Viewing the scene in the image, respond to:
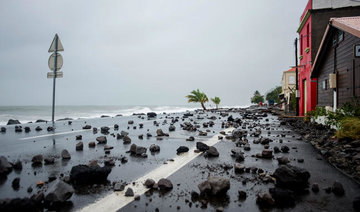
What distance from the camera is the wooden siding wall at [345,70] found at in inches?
342

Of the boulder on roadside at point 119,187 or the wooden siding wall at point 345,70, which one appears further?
the wooden siding wall at point 345,70

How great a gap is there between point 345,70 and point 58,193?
39.2ft

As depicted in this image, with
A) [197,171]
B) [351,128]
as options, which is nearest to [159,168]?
[197,171]

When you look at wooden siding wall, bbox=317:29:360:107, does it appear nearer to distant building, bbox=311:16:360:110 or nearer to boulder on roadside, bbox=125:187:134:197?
distant building, bbox=311:16:360:110

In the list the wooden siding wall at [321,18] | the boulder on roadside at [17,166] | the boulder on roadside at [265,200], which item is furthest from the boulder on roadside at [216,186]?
the wooden siding wall at [321,18]

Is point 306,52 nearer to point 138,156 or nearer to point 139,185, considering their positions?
point 138,156

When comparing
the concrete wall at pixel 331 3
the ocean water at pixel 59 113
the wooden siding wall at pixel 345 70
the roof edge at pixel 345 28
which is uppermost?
the concrete wall at pixel 331 3

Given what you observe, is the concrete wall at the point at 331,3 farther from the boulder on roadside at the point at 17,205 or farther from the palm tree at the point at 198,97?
the palm tree at the point at 198,97

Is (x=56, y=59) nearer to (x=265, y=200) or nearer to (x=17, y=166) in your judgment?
(x=17, y=166)

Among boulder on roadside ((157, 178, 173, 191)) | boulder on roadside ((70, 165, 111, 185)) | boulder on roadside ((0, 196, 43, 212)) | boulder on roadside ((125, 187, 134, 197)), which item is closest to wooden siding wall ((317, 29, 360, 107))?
boulder on roadside ((157, 178, 173, 191))

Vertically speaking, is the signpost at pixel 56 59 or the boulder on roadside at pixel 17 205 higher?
the signpost at pixel 56 59

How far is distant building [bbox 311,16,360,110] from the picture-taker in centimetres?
871

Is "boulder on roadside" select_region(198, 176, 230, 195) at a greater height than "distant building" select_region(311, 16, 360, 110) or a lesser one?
lesser

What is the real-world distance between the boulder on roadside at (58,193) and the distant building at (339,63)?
8748mm
